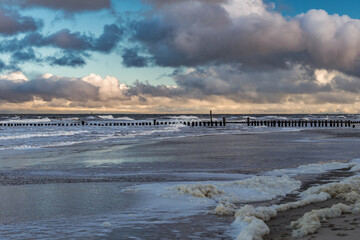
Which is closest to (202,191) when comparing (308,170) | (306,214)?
(306,214)

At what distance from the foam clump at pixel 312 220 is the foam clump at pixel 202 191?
9.14 feet

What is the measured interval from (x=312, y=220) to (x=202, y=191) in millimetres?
3410

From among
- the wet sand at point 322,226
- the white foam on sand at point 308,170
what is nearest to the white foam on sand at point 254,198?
the wet sand at point 322,226

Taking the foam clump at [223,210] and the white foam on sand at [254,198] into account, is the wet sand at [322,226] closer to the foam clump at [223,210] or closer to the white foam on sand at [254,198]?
the white foam on sand at [254,198]

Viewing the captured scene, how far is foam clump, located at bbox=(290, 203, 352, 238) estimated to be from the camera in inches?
247

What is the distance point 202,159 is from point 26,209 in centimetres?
1056

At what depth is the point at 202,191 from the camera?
9.65 m

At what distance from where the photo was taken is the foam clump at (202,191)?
372 inches

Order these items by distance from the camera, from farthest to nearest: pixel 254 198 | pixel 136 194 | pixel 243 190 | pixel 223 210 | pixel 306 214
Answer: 1. pixel 243 190
2. pixel 136 194
3. pixel 254 198
4. pixel 223 210
5. pixel 306 214

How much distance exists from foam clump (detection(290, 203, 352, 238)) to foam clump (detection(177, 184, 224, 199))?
2786 millimetres

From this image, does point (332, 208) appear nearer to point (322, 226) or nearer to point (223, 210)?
point (322, 226)

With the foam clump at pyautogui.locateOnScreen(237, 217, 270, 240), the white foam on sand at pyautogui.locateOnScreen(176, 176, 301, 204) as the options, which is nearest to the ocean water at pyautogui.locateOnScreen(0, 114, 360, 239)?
the white foam on sand at pyautogui.locateOnScreen(176, 176, 301, 204)

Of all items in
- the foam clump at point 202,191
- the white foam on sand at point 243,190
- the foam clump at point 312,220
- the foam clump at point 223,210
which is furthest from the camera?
the foam clump at point 202,191

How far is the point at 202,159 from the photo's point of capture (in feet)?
58.8
